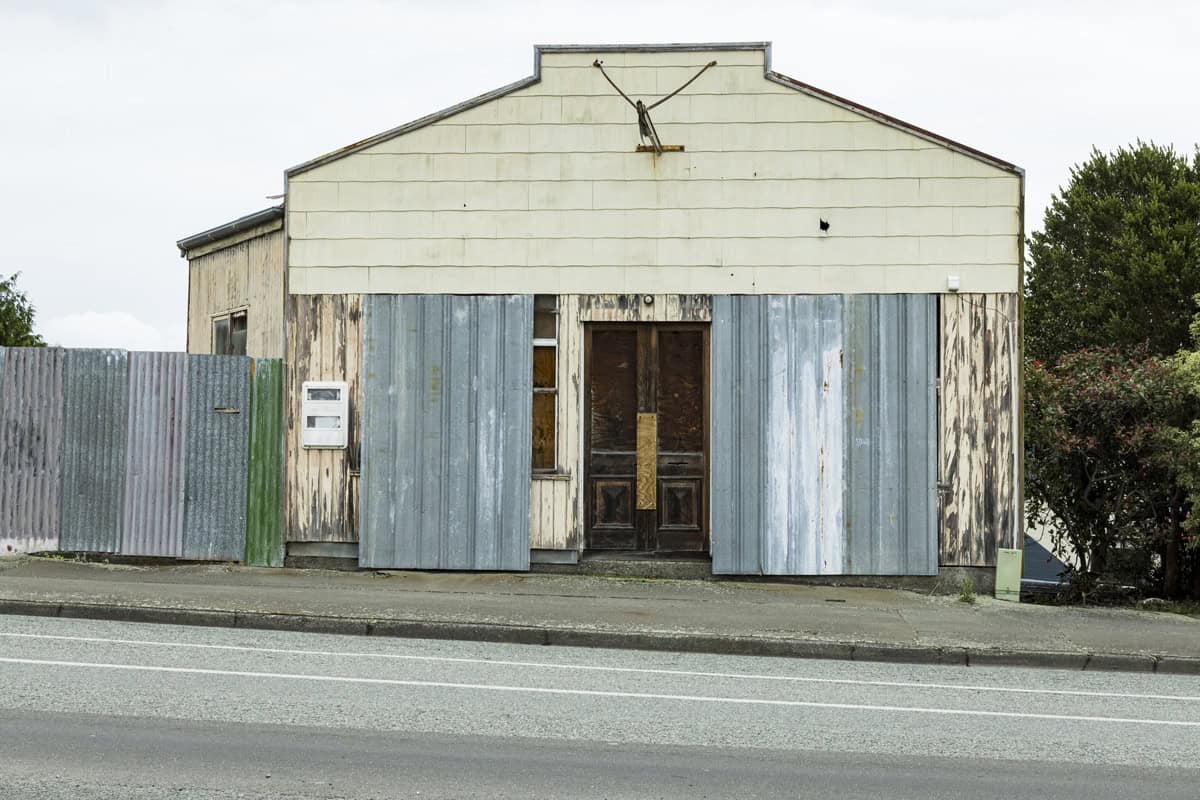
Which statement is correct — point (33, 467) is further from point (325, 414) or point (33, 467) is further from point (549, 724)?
point (549, 724)

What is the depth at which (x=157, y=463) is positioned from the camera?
43.7 feet

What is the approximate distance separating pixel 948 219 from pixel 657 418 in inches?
140

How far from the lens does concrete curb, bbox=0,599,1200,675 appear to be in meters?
9.71

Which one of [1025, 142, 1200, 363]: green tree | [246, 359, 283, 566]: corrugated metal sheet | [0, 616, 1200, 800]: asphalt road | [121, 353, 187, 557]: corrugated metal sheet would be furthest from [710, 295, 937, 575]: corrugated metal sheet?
[1025, 142, 1200, 363]: green tree

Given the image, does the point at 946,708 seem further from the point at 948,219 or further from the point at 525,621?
the point at 948,219

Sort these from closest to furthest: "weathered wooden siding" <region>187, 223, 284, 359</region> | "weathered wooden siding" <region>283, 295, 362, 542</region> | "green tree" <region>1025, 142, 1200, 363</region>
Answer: "weathered wooden siding" <region>283, 295, 362, 542</region>
"weathered wooden siding" <region>187, 223, 284, 359</region>
"green tree" <region>1025, 142, 1200, 363</region>

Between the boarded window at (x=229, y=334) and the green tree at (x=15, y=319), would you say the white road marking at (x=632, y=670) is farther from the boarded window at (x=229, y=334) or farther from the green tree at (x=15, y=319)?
the green tree at (x=15, y=319)

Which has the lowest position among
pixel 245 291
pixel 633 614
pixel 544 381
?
pixel 633 614

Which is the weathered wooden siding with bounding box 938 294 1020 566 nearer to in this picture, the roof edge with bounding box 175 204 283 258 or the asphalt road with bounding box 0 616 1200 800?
the asphalt road with bounding box 0 616 1200 800

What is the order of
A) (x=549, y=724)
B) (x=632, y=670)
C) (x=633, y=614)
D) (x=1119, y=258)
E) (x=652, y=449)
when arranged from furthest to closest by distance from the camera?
1. (x=1119, y=258)
2. (x=652, y=449)
3. (x=633, y=614)
4. (x=632, y=670)
5. (x=549, y=724)

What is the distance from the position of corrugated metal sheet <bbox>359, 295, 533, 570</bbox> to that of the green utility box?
186 inches

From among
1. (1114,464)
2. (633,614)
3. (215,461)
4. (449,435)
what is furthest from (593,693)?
(1114,464)

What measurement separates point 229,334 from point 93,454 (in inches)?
110

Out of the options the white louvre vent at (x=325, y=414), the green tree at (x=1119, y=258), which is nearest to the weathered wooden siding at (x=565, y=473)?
the white louvre vent at (x=325, y=414)
